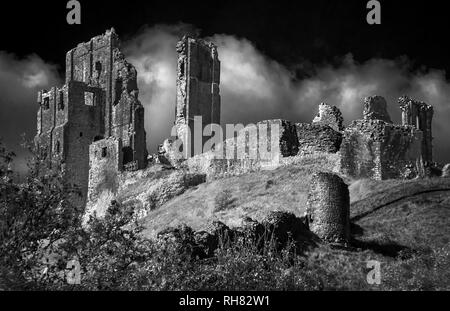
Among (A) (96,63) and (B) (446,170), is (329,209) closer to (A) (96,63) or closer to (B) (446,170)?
(B) (446,170)

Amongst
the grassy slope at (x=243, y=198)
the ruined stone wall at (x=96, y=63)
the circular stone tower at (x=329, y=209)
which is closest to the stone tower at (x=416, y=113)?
the grassy slope at (x=243, y=198)

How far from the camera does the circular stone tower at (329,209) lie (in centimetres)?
3297

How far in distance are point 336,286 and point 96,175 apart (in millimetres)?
33968

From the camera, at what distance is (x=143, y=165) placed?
59344 millimetres

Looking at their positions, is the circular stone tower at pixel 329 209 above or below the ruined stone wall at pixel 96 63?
below

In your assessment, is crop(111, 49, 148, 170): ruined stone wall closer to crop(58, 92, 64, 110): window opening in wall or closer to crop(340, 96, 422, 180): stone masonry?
crop(58, 92, 64, 110): window opening in wall

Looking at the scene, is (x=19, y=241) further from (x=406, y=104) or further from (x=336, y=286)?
(x=406, y=104)

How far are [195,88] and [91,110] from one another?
346 inches

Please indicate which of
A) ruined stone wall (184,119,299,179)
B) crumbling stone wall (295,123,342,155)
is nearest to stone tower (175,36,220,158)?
ruined stone wall (184,119,299,179)

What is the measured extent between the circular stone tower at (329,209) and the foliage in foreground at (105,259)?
191 inches

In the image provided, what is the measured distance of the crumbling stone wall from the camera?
48938 mm

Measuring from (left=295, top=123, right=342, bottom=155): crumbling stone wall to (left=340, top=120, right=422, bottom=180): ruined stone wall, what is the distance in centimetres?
475

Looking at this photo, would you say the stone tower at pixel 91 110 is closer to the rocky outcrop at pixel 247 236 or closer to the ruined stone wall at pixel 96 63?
the ruined stone wall at pixel 96 63
